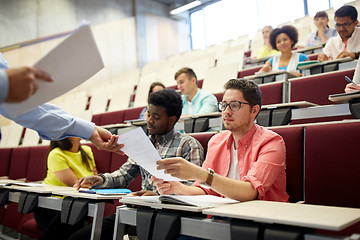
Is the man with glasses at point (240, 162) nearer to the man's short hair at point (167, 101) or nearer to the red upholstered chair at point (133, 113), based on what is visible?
the man's short hair at point (167, 101)

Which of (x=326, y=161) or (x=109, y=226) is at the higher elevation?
(x=326, y=161)

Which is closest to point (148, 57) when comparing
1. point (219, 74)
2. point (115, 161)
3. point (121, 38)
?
point (121, 38)

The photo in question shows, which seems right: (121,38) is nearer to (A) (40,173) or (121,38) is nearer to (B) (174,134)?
(A) (40,173)

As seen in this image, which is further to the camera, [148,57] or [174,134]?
[148,57]

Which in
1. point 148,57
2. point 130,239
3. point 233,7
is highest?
point 233,7

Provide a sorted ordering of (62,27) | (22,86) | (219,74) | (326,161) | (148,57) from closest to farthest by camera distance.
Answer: (22,86), (326,161), (219,74), (62,27), (148,57)

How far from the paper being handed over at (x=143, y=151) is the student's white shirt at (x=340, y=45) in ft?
5.09

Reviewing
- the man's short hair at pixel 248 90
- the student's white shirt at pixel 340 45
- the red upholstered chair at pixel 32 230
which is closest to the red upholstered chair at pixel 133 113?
the red upholstered chair at pixel 32 230

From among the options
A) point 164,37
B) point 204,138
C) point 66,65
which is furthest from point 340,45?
point 164,37

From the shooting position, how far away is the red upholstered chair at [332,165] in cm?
74

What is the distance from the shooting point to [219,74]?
226cm

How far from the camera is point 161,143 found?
1079 millimetres

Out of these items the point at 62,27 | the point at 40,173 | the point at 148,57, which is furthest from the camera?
the point at 148,57

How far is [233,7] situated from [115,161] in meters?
5.19
